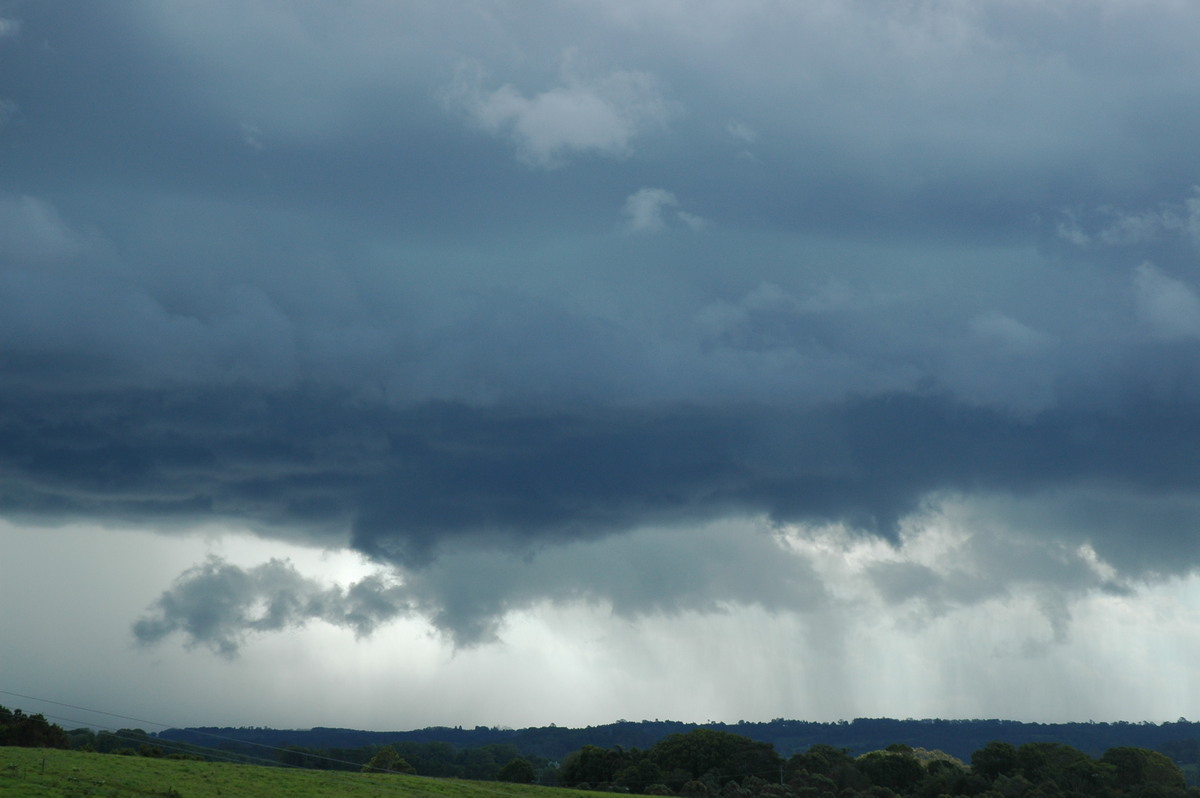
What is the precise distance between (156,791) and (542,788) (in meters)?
69.0

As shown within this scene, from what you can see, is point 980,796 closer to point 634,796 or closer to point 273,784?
point 634,796

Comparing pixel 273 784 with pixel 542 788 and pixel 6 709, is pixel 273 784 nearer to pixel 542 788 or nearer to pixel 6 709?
pixel 542 788

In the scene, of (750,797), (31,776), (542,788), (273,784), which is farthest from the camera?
(750,797)

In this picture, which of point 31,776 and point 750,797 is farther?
point 750,797

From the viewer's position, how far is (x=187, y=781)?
406ft

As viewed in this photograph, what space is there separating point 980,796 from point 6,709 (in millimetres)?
153234

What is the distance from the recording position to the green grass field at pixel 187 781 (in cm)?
10794

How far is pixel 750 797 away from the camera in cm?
19962

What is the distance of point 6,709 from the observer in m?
171

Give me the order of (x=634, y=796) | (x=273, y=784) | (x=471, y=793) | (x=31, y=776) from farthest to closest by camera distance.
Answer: (x=634, y=796) < (x=471, y=793) < (x=273, y=784) < (x=31, y=776)

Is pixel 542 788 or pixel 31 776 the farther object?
pixel 542 788

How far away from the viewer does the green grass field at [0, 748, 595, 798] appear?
354 ft

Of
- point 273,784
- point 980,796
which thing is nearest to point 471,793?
point 273,784

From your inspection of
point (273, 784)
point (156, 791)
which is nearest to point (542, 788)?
point (273, 784)
